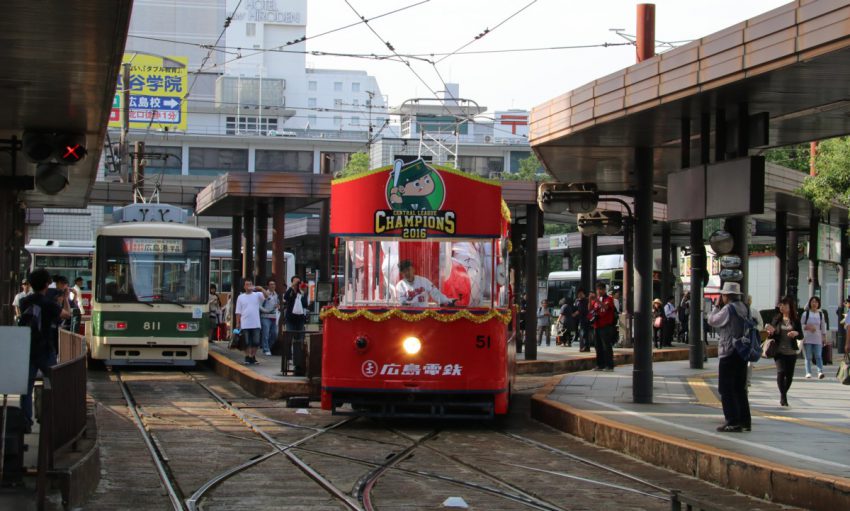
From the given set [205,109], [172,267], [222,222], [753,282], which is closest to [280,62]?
[205,109]

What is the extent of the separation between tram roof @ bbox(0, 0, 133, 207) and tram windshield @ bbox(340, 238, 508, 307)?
3.80 m

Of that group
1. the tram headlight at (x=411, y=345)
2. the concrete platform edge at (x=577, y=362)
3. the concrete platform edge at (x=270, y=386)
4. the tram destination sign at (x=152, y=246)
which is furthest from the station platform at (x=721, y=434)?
the tram destination sign at (x=152, y=246)

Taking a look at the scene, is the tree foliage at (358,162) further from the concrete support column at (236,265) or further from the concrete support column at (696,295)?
the concrete support column at (696,295)

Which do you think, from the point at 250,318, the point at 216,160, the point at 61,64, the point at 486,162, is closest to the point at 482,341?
the point at 61,64

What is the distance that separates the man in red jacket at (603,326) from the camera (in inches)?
933

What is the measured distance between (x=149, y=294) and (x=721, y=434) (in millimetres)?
14588

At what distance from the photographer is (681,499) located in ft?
25.7

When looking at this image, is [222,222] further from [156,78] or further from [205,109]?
[205,109]

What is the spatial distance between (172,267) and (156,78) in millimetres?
64891

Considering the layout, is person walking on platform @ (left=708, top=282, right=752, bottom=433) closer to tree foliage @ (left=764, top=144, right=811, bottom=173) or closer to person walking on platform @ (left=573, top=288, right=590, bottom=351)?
person walking on platform @ (left=573, top=288, right=590, bottom=351)

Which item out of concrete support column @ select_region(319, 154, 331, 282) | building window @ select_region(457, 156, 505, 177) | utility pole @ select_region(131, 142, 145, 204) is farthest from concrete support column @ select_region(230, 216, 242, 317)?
building window @ select_region(457, 156, 505, 177)

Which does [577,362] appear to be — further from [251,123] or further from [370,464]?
[251,123]

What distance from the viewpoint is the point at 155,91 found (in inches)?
3415

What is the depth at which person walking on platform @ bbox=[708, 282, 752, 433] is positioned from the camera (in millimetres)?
13234
